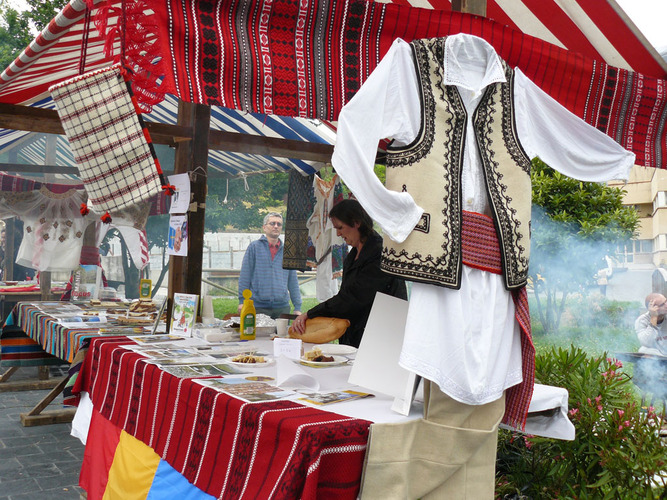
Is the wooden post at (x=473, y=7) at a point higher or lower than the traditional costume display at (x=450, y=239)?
higher

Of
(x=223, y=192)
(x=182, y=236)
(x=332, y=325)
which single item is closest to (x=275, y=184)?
(x=223, y=192)

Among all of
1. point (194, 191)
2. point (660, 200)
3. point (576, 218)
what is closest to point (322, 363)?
point (194, 191)

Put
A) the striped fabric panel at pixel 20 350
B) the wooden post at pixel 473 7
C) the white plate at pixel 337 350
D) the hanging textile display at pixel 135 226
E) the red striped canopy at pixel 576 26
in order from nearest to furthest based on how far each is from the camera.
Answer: the wooden post at pixel 473 7 < the red striped canopy at pixel 576 26 < the white plate at pixel 337 350 < the striped fabric panel at pixel 20 350 < the hanging textile display at pixel 135 226

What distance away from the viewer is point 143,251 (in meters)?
7.40

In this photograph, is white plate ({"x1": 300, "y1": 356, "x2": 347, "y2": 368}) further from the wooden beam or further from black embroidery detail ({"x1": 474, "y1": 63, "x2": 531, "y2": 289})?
the wooden beam

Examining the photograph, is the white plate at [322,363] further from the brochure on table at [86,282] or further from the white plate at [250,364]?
the brochure on table at [86,282]

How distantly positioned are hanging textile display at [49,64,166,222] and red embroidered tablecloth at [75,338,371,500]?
79 centimetres

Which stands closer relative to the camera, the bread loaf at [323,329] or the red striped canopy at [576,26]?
the red striped canopy at [576,26]

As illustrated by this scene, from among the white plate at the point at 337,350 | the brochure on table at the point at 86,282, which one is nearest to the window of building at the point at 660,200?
the brochure on table at the point at 86,282

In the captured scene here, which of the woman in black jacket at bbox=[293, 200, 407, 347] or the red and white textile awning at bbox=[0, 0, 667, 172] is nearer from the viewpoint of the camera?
the red and white textile awning at bbox=[0, 0, 667, 172]

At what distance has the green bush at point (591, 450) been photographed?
2393 mm

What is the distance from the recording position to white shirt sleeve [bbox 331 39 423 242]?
6.10 feet

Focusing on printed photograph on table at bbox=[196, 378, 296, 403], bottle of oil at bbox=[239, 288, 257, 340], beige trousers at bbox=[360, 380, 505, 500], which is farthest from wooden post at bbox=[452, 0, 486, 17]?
bottle of oil at bbox=[239, 288, 257, 340]

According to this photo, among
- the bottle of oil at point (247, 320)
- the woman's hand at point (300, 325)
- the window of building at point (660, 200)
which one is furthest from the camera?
the window of building at point (660, 200)
